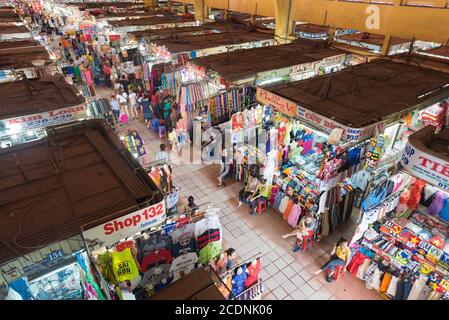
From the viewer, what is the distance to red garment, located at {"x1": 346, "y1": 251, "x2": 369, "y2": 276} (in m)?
6.39

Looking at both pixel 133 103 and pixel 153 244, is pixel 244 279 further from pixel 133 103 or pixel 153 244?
pixel 133 103

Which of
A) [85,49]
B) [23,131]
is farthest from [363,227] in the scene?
[85,49]

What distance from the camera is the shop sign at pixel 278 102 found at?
23.2ft

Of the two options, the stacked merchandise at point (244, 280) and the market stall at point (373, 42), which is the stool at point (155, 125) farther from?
the market stall at point (373, 42)

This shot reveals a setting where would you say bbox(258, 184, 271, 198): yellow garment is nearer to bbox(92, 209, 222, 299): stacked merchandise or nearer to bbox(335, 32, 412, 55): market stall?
bbox(92, 209, 222, 299): stacked merchandise

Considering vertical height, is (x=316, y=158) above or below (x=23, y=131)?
below

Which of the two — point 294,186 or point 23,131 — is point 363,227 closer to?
point 294,186

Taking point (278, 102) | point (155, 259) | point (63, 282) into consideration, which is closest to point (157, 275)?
point (155, 259)

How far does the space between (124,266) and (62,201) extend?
1541 millimetres

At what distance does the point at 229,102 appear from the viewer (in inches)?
416

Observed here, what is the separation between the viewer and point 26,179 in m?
4.58
